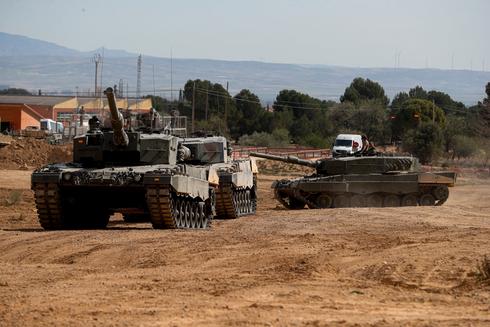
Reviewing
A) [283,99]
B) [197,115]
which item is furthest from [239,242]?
[283,99]

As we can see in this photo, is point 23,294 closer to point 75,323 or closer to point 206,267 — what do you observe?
point 75,323

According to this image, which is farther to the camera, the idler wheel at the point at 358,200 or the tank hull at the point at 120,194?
the idler wheel at the point at 358,200

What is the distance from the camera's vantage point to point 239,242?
16781mm

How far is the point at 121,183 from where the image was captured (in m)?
20.0

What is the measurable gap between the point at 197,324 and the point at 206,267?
4.14 metres

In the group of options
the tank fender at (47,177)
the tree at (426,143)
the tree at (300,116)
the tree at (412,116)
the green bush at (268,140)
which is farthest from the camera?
the tree at (300,116)

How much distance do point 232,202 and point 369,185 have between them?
21.7 ft

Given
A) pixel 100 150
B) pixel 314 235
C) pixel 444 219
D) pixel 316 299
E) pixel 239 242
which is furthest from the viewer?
pixel 444 219

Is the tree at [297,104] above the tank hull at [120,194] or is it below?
above

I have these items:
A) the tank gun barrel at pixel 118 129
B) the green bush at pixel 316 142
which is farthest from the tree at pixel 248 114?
the tank gun barrel at pixel 118 129

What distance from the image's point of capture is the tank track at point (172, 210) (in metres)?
19.9

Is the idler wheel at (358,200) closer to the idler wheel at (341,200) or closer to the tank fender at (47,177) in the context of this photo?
the idler wheel at (341,200)

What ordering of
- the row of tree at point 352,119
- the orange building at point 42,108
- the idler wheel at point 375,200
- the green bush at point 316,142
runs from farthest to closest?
the orange building at point 42,108 → the green bush at point 316,142 → the row of tree at point 352,119 → the idler wheel at point 375,200

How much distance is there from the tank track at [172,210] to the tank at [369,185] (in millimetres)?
9430
